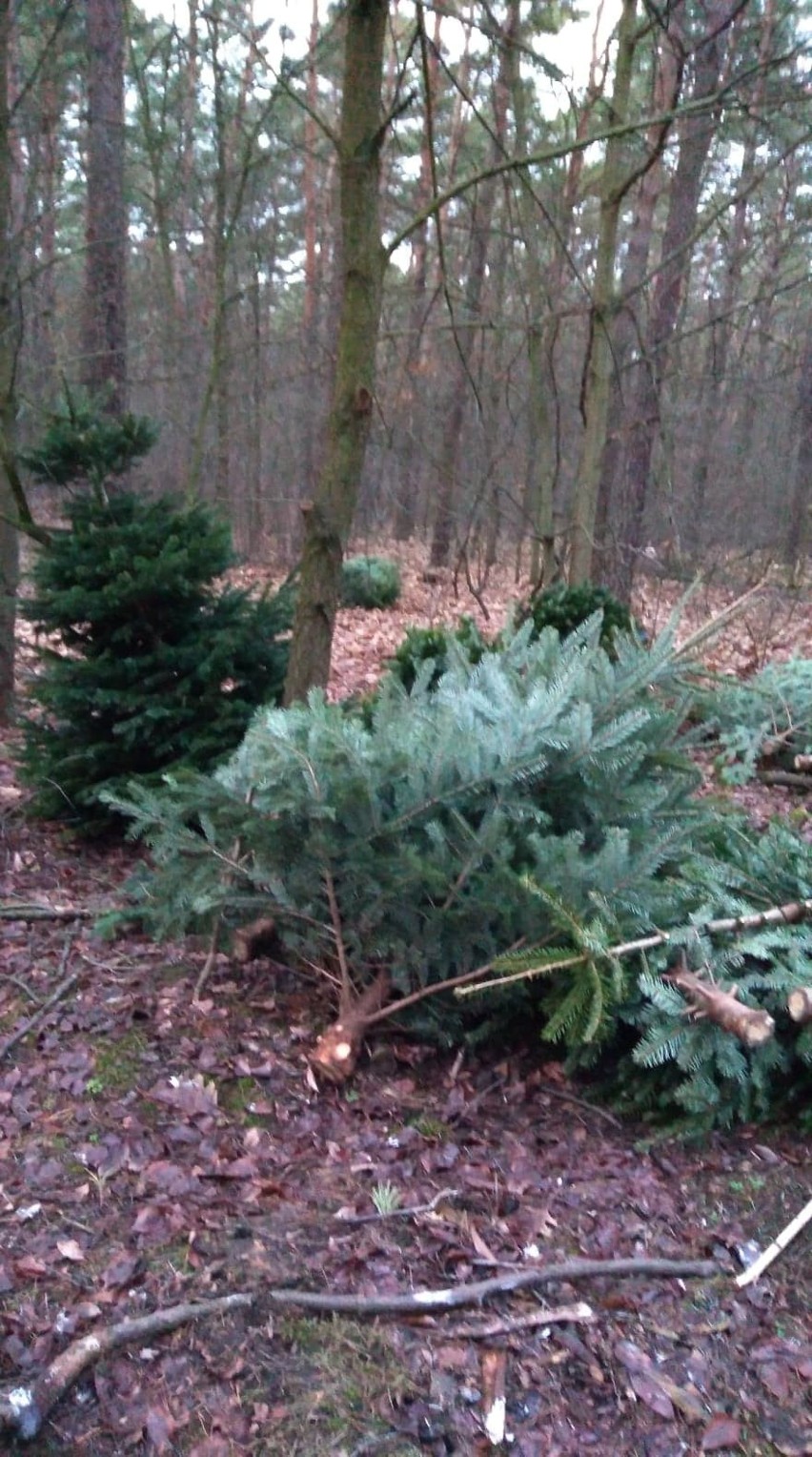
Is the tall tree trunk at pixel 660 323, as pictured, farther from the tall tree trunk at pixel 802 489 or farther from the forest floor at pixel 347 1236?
the forest floor at pixel 347 1236

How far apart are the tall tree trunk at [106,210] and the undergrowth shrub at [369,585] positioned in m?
5.27

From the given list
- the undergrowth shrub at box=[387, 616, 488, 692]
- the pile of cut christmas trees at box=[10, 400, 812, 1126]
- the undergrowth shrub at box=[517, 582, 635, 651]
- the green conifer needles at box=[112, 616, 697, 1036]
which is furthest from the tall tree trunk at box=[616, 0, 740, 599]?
the green conifer needles at box=[112, 616, 697, 1036]

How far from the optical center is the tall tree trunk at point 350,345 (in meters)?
5.07

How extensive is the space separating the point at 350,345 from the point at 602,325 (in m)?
4.61

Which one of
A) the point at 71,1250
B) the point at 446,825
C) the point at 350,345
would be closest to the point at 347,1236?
the point at 71,1250

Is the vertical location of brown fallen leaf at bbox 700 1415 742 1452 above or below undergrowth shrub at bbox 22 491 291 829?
below

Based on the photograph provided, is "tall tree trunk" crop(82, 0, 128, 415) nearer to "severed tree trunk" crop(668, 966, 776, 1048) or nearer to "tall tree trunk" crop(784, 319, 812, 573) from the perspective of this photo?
"severed tree trunk" crop(668, 966, 776, 1048)

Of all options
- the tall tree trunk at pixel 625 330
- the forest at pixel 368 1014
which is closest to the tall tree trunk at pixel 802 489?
the tall tree trunk at pixel 625 330

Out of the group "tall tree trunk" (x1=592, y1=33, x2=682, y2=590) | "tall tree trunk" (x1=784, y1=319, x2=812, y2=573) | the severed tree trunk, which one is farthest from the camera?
"tall tree trunk" (x1=784, y1=319, x2=812, y2=573)

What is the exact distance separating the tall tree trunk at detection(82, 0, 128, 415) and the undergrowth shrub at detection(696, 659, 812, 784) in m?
5.50

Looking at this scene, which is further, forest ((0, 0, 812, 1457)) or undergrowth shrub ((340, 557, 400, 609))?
undergrowth shrub ((340, 557, 400, 609))

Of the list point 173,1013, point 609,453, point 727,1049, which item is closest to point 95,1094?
point 173,1013

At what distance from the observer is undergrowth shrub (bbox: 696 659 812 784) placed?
25.6ft

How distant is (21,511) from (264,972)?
3.61 metres
